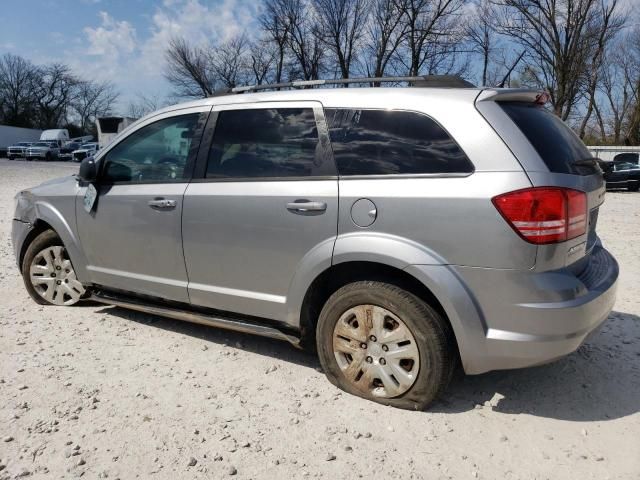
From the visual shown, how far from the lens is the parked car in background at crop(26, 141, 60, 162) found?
42.2m

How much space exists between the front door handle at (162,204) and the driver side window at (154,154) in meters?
0.17

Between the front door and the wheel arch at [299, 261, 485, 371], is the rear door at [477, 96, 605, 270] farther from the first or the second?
the front door

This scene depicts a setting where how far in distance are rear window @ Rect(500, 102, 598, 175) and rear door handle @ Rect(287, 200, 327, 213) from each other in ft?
3.71

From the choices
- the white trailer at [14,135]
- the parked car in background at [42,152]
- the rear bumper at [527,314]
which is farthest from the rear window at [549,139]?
the white trailer at [14,135]

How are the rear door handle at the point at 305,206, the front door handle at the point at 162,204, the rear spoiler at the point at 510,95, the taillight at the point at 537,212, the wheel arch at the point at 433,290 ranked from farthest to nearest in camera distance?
the front door handle at the point at 162,204 → the rear door handle at the point at 305,206 → the rear spoiler at the point at 510,95 → the wheel arch at the point at 433,290 → the taillight at the point at 537,212

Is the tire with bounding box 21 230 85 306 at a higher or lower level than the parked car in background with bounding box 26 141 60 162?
lower

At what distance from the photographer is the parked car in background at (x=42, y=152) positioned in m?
42.2

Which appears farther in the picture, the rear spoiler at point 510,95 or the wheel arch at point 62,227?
the wheel arch at point 62,227

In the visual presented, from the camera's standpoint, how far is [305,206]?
3066mm

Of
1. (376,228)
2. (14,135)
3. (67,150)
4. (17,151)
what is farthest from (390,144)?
(14,135)

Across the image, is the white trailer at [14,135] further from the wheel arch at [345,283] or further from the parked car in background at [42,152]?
the wheel arch at [345,283]

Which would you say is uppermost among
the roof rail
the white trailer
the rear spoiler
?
the white trailer

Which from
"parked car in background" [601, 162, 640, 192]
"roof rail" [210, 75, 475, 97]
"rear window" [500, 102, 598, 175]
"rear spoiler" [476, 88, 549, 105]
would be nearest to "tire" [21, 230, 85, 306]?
"roof rail" [210, 75, 475, 97]

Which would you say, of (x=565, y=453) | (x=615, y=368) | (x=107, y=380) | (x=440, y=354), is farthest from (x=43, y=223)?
(x=615, y=368)
